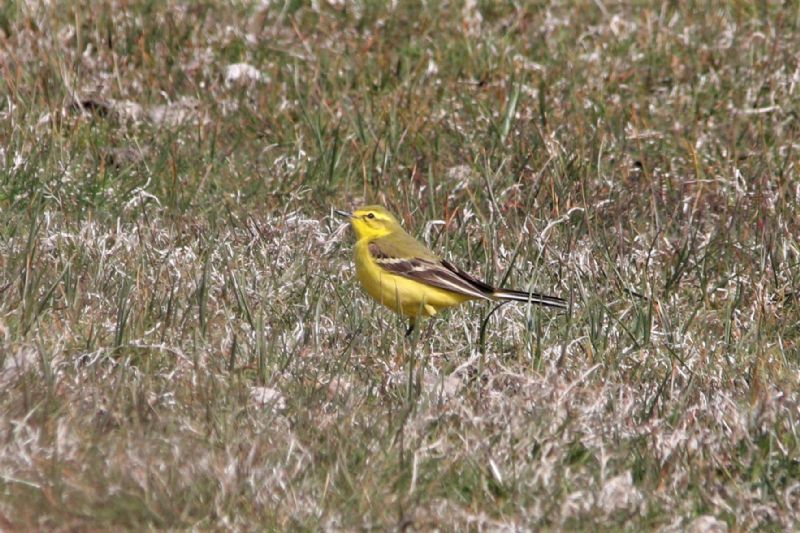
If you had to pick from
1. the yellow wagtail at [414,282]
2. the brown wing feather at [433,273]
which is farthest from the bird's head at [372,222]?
the brown wing feather at [433,273]

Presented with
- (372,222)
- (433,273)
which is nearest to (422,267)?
(433,273)

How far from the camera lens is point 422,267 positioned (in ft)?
22.6

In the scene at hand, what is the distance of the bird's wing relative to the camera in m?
6.63

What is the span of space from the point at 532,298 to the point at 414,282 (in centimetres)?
59

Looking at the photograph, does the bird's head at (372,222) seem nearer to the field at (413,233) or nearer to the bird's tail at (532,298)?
the field at (413,233)

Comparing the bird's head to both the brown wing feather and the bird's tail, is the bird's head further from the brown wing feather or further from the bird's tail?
the bird's tail

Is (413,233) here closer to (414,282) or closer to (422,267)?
(422,267)

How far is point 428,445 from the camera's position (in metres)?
5.02

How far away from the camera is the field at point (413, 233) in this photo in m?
4.76

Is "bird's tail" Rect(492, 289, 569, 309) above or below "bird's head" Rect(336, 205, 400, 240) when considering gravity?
above

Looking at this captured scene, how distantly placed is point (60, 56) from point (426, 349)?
434cm

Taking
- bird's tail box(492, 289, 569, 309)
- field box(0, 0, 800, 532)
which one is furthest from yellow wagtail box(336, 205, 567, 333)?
field box(0, 0, 800, 532)

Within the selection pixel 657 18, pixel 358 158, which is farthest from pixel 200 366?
pixel 657 18

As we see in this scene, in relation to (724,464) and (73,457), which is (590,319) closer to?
(724,464)
